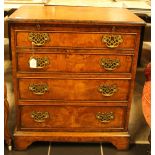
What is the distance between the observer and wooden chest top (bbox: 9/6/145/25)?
61.0 inches

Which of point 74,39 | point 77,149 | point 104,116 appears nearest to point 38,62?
point 74,39

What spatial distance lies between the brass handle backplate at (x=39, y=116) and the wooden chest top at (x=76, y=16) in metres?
0.59

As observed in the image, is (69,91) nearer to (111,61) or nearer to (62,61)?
(62,61)

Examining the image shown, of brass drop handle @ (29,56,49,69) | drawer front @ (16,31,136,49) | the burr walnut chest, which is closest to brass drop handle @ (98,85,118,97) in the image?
the burr walnut chest

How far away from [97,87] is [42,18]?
1.74ft

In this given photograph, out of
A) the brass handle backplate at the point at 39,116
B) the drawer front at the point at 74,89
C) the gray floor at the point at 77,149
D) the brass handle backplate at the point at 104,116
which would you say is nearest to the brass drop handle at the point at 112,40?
the drawer front at the point at 74,89

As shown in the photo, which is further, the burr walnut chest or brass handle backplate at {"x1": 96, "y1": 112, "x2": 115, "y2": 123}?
brass handle backplate at {"x1": 96, "y1": 112, "x2": 115, "y2": 123}

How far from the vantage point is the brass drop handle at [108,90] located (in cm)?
173

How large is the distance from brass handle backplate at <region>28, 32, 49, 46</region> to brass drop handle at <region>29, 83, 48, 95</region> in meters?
0.26

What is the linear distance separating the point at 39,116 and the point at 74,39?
548mm

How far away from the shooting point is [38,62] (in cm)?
165

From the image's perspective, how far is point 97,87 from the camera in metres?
1.73

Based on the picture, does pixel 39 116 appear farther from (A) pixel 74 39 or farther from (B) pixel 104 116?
(A) pixel 74 39

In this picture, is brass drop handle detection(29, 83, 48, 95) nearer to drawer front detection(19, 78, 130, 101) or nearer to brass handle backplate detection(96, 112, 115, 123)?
drawer front detection(19, 78, 130, 101)
